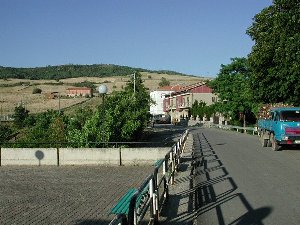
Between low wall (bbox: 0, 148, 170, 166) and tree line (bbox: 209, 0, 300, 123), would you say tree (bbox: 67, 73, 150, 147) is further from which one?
tree line (bbox: 209, 0, 300, 123)

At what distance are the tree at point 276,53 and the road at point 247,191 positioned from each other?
13.1 meters

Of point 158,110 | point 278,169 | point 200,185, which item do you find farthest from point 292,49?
point 158,110

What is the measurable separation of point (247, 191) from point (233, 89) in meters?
48.8

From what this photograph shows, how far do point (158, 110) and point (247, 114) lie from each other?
84.8m

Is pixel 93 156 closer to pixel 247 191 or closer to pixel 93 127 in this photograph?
pixel 93 127

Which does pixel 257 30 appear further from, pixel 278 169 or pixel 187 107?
pixel 187 107

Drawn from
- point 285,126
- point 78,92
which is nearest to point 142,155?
point 285,126

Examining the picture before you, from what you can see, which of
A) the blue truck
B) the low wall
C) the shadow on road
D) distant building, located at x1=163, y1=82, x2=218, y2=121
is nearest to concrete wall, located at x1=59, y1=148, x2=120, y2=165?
the low wall

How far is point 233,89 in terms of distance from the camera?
60250mm

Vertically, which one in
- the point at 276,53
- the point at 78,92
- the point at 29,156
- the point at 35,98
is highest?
the point at 78,92

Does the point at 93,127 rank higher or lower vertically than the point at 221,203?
higher

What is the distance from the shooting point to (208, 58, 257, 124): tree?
195 feet

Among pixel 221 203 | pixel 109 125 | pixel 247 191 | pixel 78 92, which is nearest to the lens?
pixel 221 203

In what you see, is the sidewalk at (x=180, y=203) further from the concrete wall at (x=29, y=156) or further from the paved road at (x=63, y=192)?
the concrete wall at (x=29, y=156)
